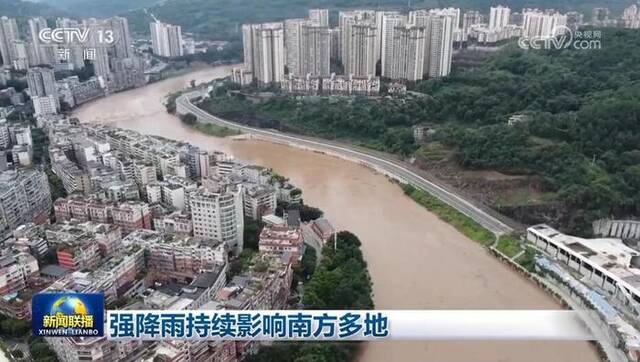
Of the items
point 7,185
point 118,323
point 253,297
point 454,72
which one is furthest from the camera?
point 454,72

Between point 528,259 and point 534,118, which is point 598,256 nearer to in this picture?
point 528,259

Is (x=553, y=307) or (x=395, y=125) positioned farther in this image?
(x=395, y=125)

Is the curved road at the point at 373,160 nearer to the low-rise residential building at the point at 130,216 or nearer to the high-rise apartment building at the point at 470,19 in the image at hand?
the low-rise residential building at the point at 130,216

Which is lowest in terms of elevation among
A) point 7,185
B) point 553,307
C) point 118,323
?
point 553,307

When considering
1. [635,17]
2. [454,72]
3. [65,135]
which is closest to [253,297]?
[65,135]

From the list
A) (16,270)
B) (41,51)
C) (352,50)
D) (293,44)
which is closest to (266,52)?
(293,44)

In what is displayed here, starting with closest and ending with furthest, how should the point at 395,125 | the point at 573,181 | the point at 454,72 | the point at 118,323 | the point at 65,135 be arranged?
the point at 118,323 < the point at 573,181 < the point at 65,135 < the point at 395,125 < the point at 454,72

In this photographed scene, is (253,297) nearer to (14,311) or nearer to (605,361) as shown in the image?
(14,311)
